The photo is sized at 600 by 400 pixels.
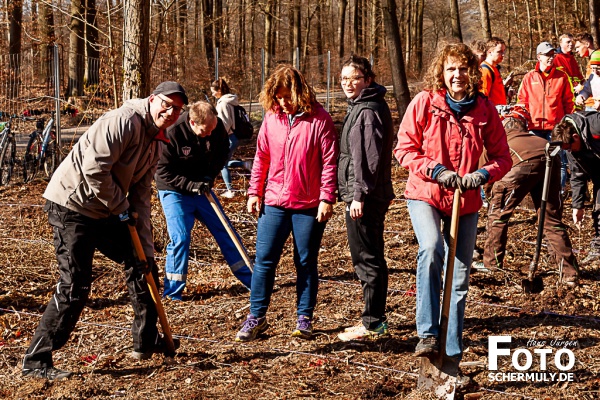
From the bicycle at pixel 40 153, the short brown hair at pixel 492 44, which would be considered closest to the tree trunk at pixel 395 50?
the short brown hair at pixel 492 44

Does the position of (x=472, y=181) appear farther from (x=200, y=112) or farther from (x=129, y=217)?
(x=200, y=112)

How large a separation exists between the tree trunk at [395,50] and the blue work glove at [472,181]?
8.76 meters

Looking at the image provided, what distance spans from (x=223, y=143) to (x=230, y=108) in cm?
367

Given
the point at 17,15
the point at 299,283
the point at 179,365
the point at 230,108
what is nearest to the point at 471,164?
the point at 299,283

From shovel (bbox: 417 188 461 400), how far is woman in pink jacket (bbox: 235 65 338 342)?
43.0 inches

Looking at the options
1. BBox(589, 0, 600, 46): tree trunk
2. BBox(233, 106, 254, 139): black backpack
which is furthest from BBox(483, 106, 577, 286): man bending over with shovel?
BBox(589, 0, 600, 46): tree trunk

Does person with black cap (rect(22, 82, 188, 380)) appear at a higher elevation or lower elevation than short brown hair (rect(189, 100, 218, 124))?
lower

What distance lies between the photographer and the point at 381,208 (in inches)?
206

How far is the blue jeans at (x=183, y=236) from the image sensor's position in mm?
6480

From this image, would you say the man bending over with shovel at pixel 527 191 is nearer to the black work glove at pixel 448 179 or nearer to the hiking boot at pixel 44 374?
the black work glove at pixel 448 179

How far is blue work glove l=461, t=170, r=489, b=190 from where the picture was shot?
4.14 metres

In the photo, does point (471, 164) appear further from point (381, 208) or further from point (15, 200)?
point (15, 200)

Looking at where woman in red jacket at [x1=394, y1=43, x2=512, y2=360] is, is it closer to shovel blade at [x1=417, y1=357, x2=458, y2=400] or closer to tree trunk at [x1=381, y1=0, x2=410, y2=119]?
shovel blade at [x1=417, y1=357, x2=458, y2=400]

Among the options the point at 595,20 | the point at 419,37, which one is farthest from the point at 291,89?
the point at 419,37
